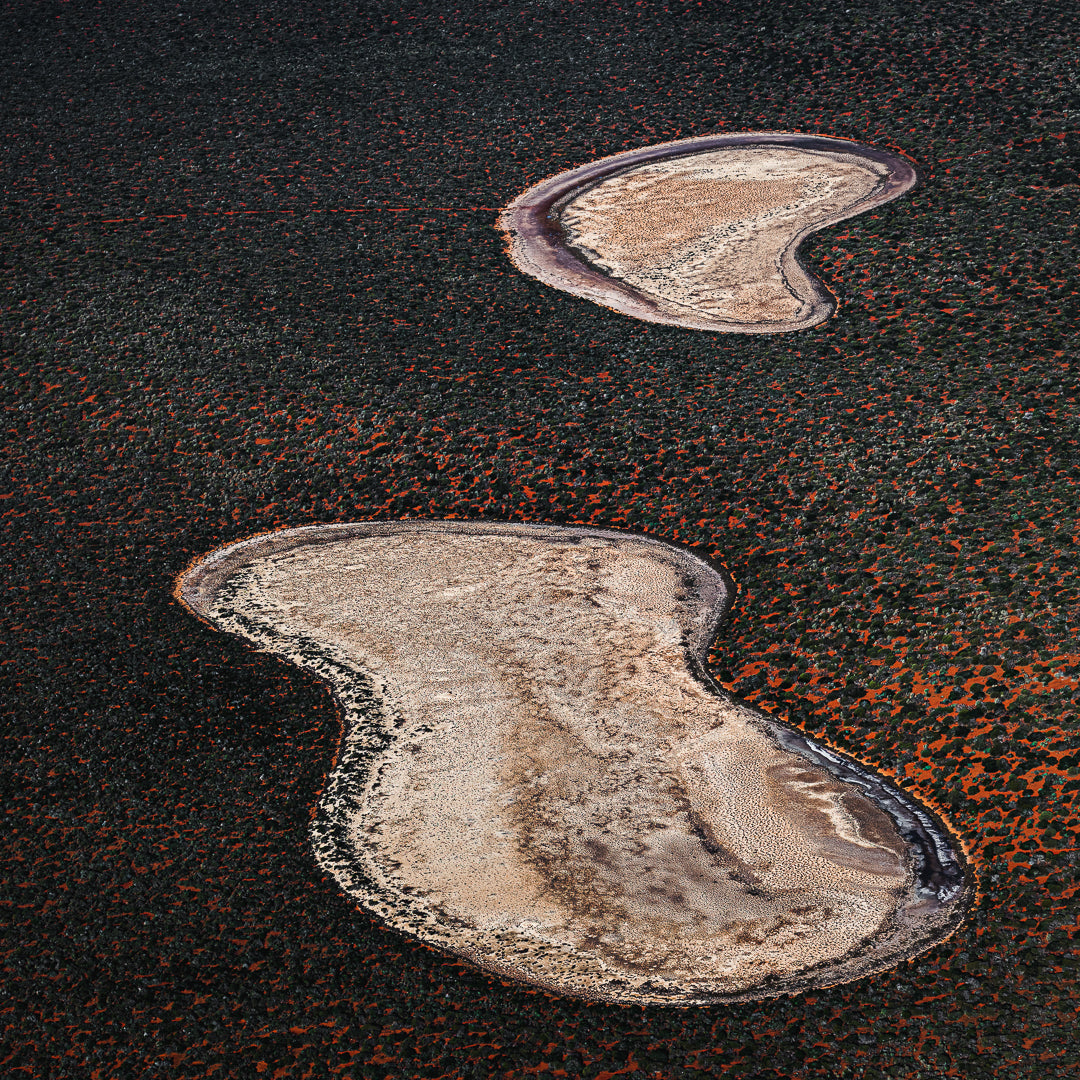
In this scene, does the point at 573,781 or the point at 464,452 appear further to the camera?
the point at 464,452

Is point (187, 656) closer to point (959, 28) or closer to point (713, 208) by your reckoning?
point (713, 208)

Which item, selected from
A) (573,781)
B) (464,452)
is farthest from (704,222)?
(573,781)

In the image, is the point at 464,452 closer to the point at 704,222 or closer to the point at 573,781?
the point at 573,781

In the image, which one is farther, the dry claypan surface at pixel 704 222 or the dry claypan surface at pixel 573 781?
the dry claypan surface at pixel 704 222

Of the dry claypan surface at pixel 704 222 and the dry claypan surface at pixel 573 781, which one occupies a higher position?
the dry claypan surface at pixel 704 222

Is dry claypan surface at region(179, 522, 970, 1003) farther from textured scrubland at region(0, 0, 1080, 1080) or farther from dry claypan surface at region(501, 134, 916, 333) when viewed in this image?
dry claypan surface at region(501, 134, 916, 333)

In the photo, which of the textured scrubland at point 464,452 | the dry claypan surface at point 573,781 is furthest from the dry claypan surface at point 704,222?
the dry claypan surface at point 573,781

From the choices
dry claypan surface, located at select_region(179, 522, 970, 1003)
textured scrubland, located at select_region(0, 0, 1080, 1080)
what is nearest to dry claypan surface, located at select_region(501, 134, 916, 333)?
textured scrubland, located at select_region(0, 0, 1080, 1080)

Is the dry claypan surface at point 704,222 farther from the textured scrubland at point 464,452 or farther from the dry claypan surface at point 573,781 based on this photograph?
the dry claypan surface at point 573,781
